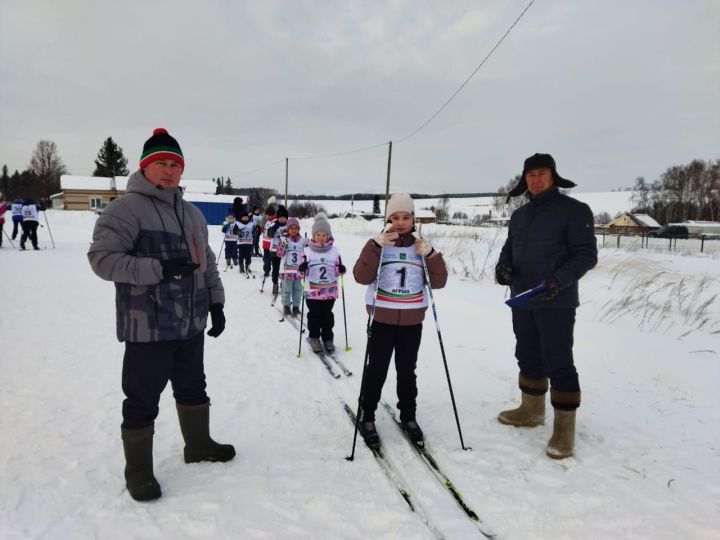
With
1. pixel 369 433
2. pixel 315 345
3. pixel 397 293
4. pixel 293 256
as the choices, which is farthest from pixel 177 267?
pixel 293 256

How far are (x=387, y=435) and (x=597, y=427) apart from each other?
180 centimetres

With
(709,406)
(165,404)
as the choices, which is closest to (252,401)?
(165,404)

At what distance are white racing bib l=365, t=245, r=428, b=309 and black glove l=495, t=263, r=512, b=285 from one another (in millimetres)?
666

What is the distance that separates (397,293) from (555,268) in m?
1.21

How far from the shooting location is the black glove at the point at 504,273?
11.4ft

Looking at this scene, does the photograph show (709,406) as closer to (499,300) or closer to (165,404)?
(499,300)

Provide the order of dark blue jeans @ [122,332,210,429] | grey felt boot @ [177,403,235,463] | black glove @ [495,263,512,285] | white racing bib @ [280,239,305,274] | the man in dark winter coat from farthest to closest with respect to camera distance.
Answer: white racing bib @ [280,239,305,274] < black glove @ [495,263,512,285] < the man in dark winter coat < grey felt boot @ [177,403,235,463] < dark blue jeans @ [122,332,210,429]

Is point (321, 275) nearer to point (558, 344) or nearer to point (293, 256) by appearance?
point (293, 256)

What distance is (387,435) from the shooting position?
3.48 m

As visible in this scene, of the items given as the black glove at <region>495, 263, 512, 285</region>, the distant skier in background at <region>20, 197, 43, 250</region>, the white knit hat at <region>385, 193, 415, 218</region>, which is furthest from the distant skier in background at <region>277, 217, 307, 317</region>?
the distant skier in background at <region>20, 197, 43, 250</region>

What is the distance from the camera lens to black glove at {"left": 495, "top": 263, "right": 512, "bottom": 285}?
3.46 metres

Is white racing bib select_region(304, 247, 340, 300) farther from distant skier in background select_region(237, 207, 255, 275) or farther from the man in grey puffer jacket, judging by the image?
distant skier in background select_region(237, 207, 255, 275)

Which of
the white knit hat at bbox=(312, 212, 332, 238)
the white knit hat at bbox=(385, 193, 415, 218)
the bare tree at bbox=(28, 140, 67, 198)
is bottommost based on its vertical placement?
the white knit hat at bbox=(312, 212, 332, 238)

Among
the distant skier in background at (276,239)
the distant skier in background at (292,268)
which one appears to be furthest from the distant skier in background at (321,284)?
the distant skier in background at (276,239)
